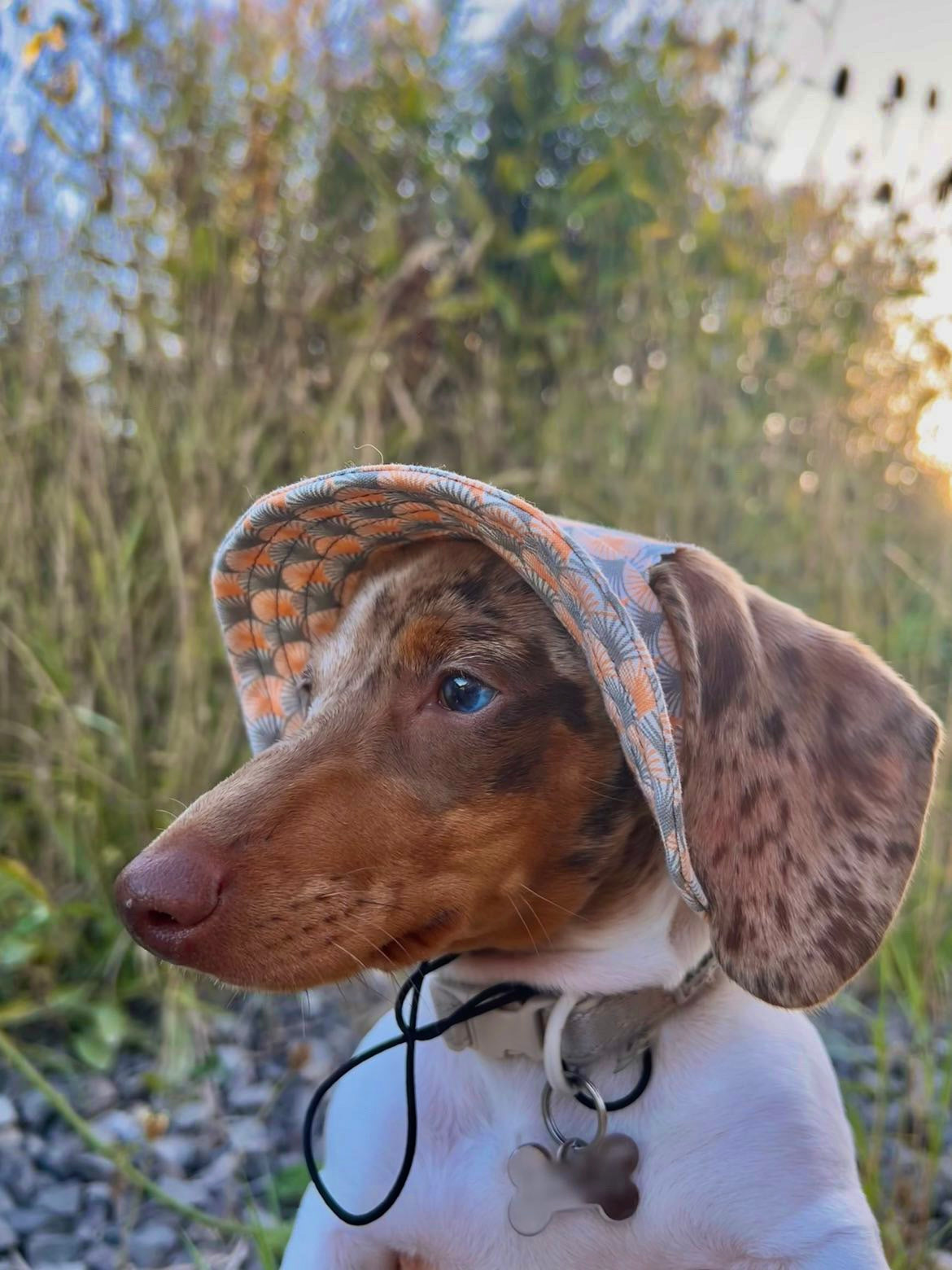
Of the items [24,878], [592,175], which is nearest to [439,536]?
[24,878]

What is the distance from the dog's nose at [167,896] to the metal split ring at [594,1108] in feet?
1.53

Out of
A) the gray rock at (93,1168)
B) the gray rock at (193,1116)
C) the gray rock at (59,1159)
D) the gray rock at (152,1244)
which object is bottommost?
the gray rock at (193,1116)

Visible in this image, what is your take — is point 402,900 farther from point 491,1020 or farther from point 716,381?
point 716,381

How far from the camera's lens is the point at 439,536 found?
4.94 ft

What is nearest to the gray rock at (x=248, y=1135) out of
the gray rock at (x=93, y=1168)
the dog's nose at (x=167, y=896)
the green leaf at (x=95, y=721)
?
the gray rock at (x=93, y=1168)

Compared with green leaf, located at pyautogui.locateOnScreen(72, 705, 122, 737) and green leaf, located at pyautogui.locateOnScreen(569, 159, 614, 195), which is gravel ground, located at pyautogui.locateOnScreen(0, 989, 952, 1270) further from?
green leaf, located at pyautogui.locateOnScreen(569, 159, 614, 195)

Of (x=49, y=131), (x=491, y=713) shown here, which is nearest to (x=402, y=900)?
(x=491, y=713)

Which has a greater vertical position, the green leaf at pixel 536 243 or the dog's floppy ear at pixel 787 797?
the green leaf at pixel 536 243

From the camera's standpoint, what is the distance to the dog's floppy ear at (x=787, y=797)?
121 cm

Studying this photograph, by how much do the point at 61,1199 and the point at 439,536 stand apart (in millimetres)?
1300

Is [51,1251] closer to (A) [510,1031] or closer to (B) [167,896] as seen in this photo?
(A) [510,1031]

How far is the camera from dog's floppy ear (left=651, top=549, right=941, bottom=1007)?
3.96ft

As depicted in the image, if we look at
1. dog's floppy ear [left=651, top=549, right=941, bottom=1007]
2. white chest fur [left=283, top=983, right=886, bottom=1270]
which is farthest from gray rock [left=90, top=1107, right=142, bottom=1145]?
dog's floppy ear [left=651, top=549, right=941, bottom=1007]

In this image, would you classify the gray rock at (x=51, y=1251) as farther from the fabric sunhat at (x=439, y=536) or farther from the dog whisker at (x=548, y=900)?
the dog whisker at (x=548, y=900)
